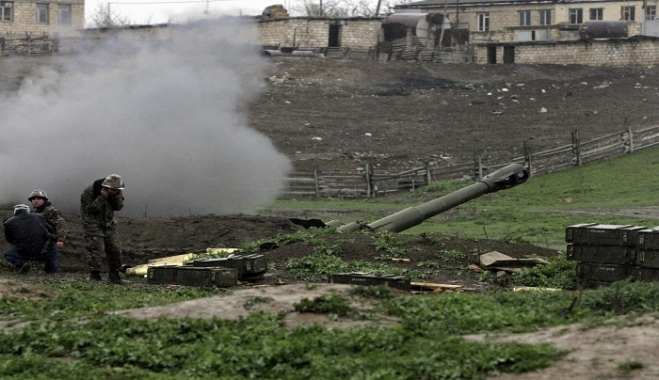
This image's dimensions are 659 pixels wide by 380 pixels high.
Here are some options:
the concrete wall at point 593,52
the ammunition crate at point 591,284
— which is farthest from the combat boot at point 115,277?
the concrete wall at point 593,52

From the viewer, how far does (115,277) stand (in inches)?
717

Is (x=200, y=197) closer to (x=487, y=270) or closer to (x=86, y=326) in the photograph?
(x=487, y=270)

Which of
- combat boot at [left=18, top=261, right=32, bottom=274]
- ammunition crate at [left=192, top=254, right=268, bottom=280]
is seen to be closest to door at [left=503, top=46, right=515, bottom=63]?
combat boot at [left=18, top=261, right=32, bottom=274]

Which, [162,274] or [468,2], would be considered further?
[468,2]

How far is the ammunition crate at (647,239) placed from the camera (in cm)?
1555

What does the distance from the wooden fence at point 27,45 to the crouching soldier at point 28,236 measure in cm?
4309

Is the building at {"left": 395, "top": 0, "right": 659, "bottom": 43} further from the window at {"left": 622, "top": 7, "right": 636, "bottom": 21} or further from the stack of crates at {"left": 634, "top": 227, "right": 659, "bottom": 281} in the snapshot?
the stack of crates at {"left": 634, "top": 227, "right": 659, "bottom": 281}

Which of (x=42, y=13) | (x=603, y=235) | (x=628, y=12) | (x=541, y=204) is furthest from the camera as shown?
(x=42, y=13)

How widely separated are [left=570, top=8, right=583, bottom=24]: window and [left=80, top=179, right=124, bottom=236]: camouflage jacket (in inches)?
2498

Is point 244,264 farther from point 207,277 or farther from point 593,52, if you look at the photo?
point 593,52

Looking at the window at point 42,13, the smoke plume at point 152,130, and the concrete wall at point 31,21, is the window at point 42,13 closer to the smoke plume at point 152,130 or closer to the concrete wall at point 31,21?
the concrete wall at point 31,21

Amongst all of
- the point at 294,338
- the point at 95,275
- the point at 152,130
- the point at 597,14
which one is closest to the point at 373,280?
the point at 294,338

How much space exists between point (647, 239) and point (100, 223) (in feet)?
26.2

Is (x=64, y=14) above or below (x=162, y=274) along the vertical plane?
above
